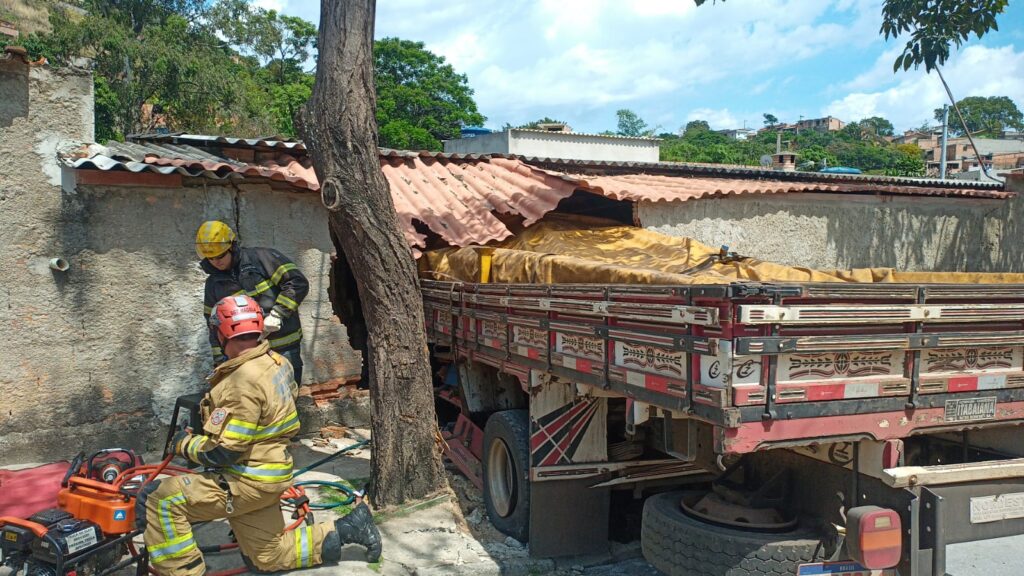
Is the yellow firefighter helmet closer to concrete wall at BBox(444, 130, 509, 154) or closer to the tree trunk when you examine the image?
the tree trunk

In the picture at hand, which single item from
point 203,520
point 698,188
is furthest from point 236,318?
point 698,188

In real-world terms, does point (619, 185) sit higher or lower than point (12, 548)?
higher

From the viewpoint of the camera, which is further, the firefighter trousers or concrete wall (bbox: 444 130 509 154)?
concrete wall (bbox: 444 130 509 154)

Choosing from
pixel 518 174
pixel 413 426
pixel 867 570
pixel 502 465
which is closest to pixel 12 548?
pixel 413 426

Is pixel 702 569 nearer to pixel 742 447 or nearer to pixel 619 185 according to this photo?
pixel 742 447

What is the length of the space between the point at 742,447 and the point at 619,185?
6.29m

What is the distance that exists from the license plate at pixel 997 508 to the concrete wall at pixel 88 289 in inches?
232

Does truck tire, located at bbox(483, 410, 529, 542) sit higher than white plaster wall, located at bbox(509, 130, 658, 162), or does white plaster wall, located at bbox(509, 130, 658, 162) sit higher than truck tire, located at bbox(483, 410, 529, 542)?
white plaster wall, located at bbox(509, 130, 658, 162)

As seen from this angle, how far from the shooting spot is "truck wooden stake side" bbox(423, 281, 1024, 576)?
288 centimetres

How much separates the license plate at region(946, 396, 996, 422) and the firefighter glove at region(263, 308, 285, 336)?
4.06m

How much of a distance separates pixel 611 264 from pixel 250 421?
254 cm

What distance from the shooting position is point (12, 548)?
3.54 meters

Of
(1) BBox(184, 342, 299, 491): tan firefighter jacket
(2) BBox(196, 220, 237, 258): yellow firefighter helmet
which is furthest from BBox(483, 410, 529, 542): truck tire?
(2) BBox(196, 220, 237, 258): yellow firefighter helmet

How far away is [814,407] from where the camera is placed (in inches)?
117
